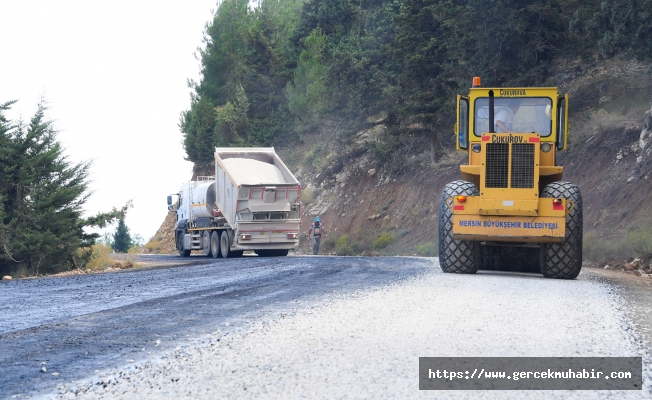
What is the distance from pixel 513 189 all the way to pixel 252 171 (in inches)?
602

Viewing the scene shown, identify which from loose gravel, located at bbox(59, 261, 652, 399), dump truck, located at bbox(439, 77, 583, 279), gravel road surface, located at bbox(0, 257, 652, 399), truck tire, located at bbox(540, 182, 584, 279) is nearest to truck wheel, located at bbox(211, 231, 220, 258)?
dump truck, located at bbox(439, 77, 583, 279)

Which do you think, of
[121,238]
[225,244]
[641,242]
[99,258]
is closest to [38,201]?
[99,258]

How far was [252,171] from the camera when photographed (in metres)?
28.8

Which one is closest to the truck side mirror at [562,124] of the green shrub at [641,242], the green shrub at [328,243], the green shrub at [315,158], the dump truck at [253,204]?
the green shrub at [641,242]

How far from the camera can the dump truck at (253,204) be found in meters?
28.3

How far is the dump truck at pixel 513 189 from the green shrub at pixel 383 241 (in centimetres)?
1895

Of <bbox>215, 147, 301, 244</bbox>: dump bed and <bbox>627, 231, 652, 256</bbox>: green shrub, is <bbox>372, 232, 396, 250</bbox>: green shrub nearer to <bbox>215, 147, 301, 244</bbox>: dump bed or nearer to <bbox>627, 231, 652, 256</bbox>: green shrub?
<bbox>215, 147, 301, 244</bbox>: dump bed

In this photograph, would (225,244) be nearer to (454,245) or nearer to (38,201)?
(38,201)

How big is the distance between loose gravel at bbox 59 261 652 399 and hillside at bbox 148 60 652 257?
13.1m

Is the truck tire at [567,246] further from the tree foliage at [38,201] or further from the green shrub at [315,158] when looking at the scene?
the green shrub at [315,158]

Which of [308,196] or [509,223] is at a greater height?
[308,196]

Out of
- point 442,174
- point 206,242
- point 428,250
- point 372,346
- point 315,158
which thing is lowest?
point 372,346

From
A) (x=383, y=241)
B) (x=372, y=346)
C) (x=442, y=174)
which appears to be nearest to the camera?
(x=372, y=346)

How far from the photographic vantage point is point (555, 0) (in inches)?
1171
